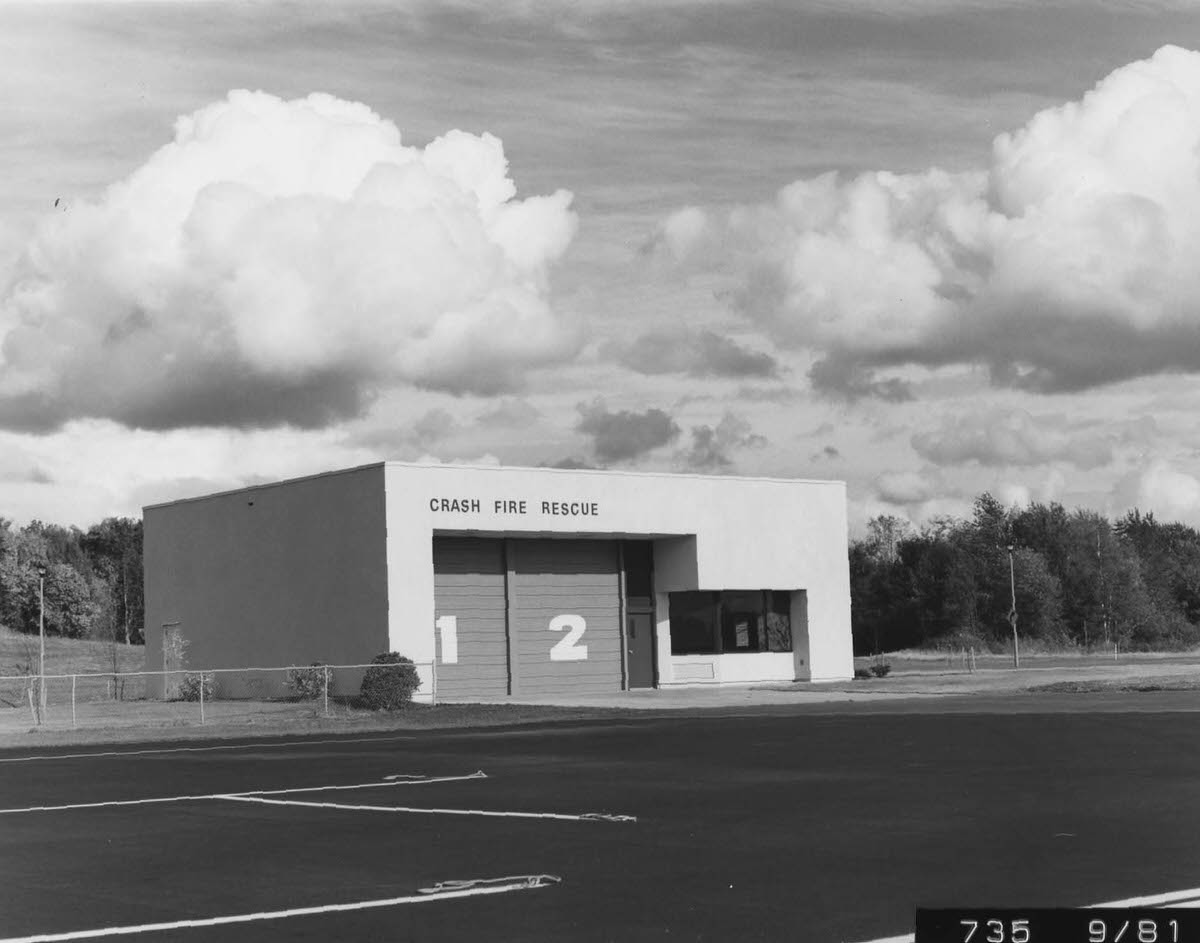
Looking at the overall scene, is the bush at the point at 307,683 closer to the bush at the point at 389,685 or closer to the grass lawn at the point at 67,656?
the bush at the point at 389,685

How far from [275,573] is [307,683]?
5533 millimetres

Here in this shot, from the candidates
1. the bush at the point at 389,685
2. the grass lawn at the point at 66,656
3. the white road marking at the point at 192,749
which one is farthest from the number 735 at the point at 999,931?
the grass lawn at the point at 66,656

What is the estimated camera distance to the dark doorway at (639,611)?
172ft

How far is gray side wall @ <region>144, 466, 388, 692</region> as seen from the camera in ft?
152

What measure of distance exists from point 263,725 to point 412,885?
2755 cm

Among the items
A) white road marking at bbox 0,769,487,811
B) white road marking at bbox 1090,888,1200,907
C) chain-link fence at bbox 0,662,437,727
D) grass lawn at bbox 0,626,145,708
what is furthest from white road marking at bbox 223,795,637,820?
grass lawn at bbox 0,626,145,708

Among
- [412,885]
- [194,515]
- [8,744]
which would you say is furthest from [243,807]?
[194,515]

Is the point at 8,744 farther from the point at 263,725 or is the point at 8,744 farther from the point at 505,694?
the point at 505,694

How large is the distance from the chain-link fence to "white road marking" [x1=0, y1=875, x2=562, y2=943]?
27848 mm

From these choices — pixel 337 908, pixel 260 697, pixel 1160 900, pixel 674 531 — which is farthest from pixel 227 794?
pixel 674 531

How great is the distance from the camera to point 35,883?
11.7 m

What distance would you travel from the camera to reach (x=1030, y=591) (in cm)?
10938

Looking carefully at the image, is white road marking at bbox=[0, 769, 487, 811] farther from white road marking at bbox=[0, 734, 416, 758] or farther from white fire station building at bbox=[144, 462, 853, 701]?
white fire station building at bbox=[144, 462, 853, 701]
